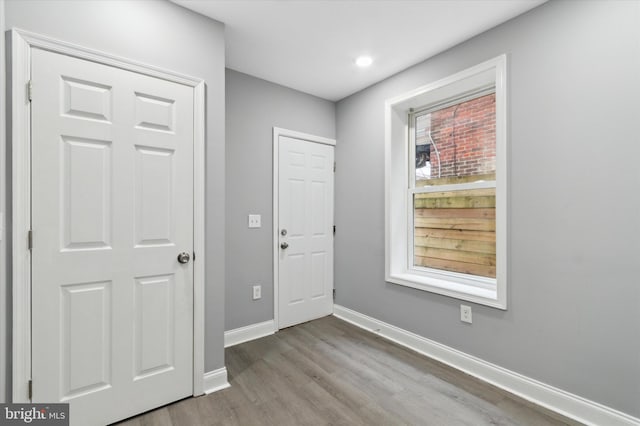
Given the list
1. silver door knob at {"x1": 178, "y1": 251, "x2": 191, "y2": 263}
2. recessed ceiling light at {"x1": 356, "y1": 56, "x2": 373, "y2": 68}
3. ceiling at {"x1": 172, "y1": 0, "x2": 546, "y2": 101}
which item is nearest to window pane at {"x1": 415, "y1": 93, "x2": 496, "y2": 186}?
ceiling at {"x1": 172, "y1": 0, "x2": 546, "y2": 101}

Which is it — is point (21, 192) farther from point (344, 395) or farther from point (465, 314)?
point (465, 314)

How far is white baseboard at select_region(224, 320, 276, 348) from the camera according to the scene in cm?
268

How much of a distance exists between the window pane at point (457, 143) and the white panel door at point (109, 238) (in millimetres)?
2170

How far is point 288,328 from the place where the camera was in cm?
306

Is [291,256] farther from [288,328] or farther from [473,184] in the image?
[473,184]

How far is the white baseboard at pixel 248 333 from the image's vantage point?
2.68 metres

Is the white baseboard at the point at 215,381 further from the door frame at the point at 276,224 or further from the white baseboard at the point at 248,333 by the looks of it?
the door frame at the point at 276,224

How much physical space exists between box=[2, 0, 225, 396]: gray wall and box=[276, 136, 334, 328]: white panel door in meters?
1.05

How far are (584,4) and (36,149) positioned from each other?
3.15 metres

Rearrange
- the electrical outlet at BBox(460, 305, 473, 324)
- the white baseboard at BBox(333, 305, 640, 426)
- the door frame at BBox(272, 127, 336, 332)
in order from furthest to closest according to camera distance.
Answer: the door frame at BBox(272, 127, 336, 332) < the electrical outlet at BBox(460, 305, 473, 324) < the white baseboard at BBox(333, 305, 640, 426)

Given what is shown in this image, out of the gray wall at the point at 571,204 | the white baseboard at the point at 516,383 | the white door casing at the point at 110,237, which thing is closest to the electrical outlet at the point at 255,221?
the white door casing at the point at 110,237

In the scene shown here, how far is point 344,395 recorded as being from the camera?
6.39ft

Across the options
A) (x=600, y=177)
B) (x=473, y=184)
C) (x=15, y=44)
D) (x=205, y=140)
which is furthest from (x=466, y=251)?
(x=15, y=44)

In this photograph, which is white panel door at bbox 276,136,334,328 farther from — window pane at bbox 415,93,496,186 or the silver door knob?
the silver door knob
